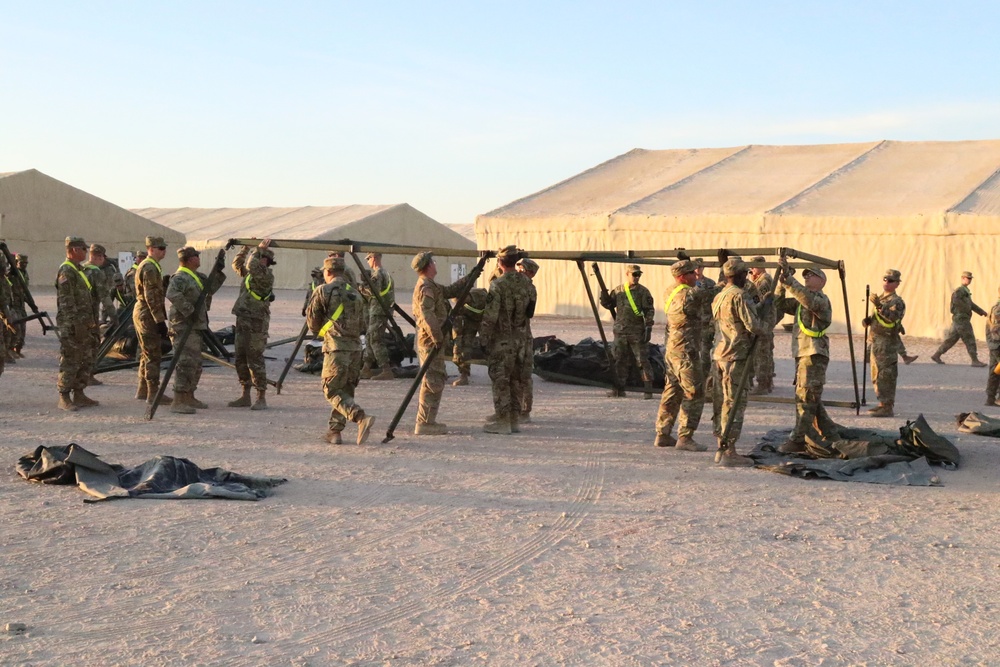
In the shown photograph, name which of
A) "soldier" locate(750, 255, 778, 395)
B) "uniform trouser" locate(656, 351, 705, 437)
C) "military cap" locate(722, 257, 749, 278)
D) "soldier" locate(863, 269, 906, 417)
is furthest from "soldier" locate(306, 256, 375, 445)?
"soldier" locate(863, 269, 906, 417)

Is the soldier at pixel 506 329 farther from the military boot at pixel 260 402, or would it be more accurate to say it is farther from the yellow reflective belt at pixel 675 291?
the military boot at pixel 260 402

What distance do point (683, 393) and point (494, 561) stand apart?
4.02m

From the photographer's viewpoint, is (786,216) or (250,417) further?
(786,216)

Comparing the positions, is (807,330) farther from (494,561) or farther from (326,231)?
(326,231)

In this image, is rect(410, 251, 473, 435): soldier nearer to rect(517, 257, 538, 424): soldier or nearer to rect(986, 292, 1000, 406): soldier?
rect(517, 257, 538, 424): soldier

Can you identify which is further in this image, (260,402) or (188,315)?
(260,402)

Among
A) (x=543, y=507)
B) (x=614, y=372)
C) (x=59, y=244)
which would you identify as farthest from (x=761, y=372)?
(x=59, y=244)

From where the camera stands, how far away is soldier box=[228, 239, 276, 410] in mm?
11445

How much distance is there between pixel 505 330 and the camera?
1009cm

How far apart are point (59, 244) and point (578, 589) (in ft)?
119

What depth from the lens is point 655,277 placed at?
1045 inches

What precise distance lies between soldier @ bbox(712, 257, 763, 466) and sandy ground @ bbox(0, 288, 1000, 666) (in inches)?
11.0

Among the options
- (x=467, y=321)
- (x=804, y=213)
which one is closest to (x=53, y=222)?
(x=804, y=213)

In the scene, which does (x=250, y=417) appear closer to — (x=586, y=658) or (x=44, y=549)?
(x=44, y=549)
